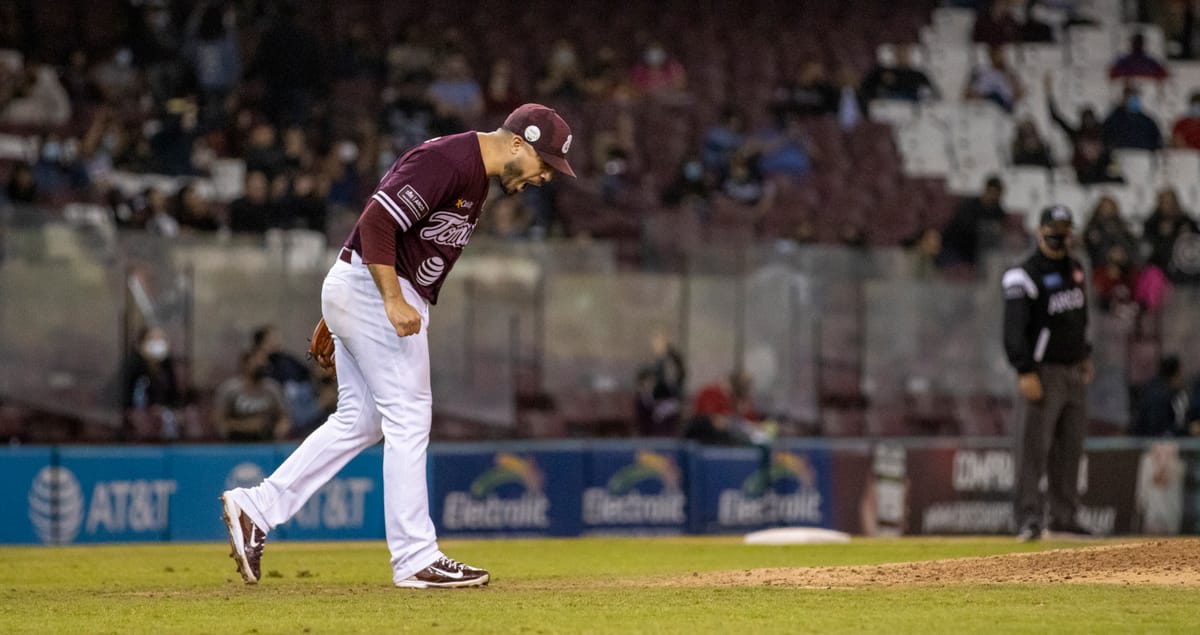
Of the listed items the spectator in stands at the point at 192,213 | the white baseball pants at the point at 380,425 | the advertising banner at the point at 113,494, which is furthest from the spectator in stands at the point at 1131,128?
the white baseball pants at the point at 380,425

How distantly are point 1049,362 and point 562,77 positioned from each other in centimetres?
1072

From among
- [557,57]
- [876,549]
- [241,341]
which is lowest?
[876,549]

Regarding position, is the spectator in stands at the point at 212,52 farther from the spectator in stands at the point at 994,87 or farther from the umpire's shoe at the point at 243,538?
the umpire's shoe at the point at 243,538

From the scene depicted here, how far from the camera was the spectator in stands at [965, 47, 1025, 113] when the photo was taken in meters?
23.8

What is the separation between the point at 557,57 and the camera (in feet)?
72.4

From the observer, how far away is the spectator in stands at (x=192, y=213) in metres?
16.1

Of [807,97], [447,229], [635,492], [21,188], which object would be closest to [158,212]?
[21,188]

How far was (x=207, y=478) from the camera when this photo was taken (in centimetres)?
1449

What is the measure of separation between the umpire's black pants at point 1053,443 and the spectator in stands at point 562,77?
10.3 m

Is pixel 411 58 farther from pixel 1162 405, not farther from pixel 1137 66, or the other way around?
pixel 1137 66

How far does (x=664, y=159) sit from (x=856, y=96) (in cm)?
350

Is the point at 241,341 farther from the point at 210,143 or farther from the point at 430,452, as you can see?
the point at 210,143

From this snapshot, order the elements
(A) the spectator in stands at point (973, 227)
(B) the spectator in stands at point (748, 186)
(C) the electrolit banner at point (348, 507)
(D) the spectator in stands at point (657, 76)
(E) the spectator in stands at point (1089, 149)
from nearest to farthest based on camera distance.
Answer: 1. (C) the electrolit banner at point (348, 507)
2. (A) the spectator in stands at point (973, 227)
3. (B) the spectator in stands at point (748, 186)
4. (D) the spectator in stands at point (657, 76)
5. (E) the spectator in stands at point (1089, 149)

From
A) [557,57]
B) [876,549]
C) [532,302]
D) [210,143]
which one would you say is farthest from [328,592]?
[557,57]
